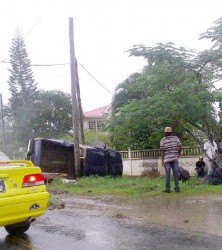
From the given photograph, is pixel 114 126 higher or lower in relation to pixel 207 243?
higher

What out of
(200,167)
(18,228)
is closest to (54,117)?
(200,167)

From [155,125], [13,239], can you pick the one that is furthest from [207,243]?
[155,125]

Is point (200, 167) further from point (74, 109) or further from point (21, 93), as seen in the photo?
point (21, 93)

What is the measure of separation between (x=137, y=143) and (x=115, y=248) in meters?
13.4

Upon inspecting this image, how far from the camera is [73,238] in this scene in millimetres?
5941

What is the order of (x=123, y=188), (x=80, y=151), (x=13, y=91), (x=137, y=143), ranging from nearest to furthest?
(x=123, y=188), (x=80, y=151), (x=137, y=143), (x=13, y=91)

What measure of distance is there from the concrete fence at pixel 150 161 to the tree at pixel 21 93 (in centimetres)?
2415

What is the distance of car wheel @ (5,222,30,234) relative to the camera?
6363 millimetres

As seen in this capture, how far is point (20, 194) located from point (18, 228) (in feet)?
2.91

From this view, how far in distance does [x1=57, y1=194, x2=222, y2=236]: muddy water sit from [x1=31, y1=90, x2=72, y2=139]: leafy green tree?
102 ft

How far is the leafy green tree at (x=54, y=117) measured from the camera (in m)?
41.2

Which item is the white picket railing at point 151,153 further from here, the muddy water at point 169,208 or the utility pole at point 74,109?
the muddy water at point 169,208

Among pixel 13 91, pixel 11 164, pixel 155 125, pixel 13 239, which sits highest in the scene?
pixel 13 91

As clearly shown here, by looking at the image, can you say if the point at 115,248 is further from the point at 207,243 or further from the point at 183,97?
the point at 183,97
